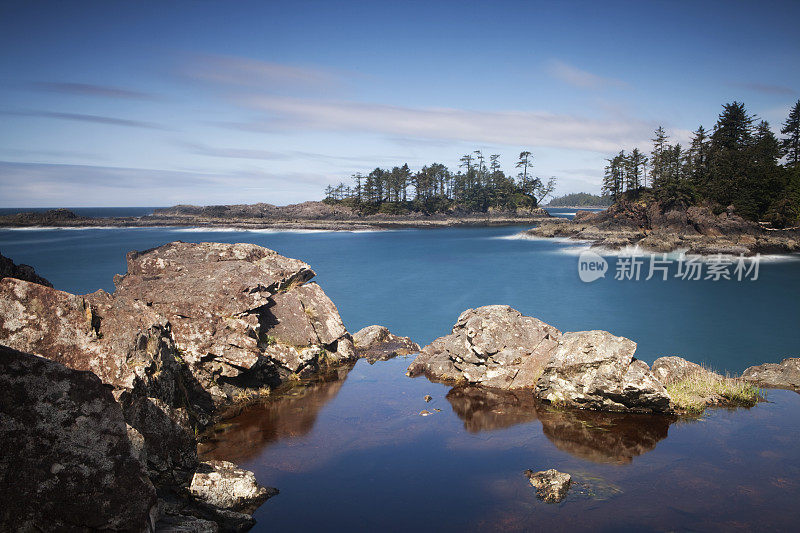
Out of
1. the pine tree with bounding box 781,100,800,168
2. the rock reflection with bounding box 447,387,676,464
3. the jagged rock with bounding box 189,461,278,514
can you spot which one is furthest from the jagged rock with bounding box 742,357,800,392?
the pine tree with bounding box 781,100,800,168

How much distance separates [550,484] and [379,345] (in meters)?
10.4

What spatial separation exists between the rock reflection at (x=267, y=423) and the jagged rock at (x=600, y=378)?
5.90 m

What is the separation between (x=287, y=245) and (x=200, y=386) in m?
75.1

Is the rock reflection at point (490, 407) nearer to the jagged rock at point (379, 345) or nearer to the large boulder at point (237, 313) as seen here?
the jagged rock at point (379, 345)

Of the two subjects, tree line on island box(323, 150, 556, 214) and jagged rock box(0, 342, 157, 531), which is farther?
tree line on island box(323, 150, 556, 214)

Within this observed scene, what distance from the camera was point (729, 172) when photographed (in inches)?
2714

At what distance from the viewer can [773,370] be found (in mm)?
13383

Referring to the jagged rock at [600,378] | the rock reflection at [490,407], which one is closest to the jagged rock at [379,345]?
the rock reflection at [490,407]

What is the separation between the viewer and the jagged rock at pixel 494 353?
12875 mm

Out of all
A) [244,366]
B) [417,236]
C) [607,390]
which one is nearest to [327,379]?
[244,366]

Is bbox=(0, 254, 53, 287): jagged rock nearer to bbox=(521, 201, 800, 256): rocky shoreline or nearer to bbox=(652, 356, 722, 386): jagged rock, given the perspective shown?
bbox=(652, 356, 722, 386): jagged rock

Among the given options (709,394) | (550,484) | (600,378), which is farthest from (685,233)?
(550,484)

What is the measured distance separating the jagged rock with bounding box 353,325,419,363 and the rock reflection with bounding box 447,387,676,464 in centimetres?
422

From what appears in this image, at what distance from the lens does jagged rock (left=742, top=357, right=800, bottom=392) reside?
1275 centimetres
